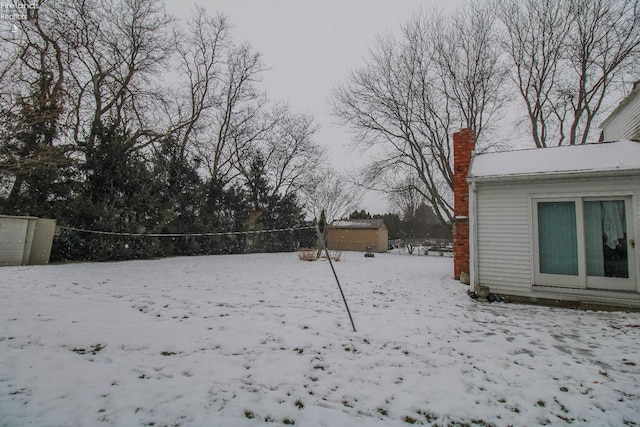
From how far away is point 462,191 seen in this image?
27.5 feet

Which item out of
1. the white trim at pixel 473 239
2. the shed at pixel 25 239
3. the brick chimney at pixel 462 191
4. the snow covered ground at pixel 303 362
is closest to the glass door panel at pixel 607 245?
the snow covered ground at pixel 303 362

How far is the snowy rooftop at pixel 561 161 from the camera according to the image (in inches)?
222

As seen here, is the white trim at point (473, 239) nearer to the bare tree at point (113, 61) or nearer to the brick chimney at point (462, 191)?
the brick chimney at point (462, 191)

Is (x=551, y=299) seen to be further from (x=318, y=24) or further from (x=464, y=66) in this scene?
(x=318, y=24)

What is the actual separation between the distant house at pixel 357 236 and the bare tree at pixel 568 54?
17.1m

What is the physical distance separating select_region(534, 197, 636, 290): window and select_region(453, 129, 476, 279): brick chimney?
2.17 m

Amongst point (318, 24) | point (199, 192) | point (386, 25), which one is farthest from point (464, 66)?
point (199, 192)

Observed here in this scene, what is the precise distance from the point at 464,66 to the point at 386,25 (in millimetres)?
4168

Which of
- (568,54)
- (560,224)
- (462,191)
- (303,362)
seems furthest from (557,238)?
(568,54)

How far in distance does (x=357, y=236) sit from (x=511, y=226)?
23.7m

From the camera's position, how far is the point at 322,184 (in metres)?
22.7

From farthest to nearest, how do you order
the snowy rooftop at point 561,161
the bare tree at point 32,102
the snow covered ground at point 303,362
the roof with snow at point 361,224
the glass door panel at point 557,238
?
the roof with snow at point 361,224 < the bare tree at point 32,102 < the glass door panel at point 557,238 < the snowy rooftop at point 561,161 < the snow covered ground at point 303,362

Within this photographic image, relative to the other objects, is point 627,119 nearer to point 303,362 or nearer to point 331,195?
point 303,362

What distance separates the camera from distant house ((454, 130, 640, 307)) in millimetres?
5480
